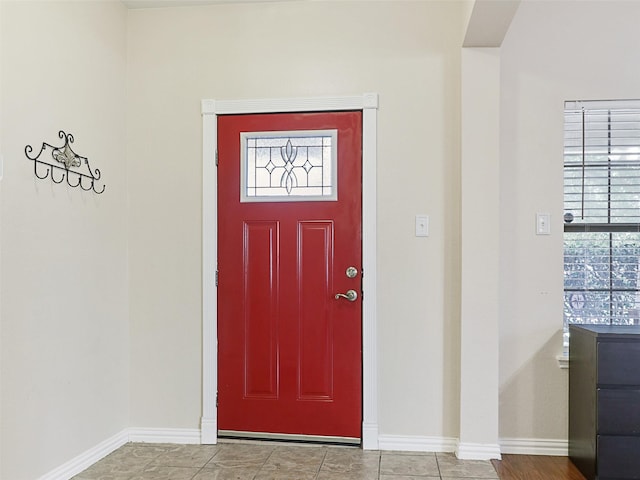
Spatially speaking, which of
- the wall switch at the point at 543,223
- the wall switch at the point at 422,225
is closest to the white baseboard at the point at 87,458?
the wall switch at the point at 422,225

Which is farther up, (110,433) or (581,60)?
(581,60)

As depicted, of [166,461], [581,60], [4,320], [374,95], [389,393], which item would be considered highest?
[581,60]

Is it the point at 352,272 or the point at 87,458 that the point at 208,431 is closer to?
the point at 87,458

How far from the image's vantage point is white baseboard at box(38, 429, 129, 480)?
7.95 ft

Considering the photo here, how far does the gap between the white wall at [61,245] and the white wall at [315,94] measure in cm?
16

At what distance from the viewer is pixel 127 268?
3062 mm

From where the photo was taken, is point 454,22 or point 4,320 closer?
point 4,320

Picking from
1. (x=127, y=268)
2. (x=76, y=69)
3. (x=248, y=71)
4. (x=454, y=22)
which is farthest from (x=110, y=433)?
(x=454, y=22)

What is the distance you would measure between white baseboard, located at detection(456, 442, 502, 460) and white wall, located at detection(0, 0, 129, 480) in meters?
1.96

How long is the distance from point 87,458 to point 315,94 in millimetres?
2336

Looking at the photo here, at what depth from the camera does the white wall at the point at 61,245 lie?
7.07 feet

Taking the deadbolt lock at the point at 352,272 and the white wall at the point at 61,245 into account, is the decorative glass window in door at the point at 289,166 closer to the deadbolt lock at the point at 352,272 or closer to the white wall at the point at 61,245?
the deadbolt lock at the point at 352,272

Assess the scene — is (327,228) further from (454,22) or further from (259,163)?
(454,22)

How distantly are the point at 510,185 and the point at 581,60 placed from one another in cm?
82
